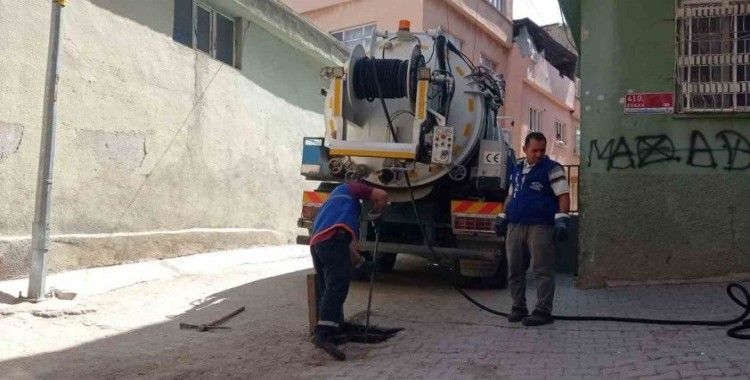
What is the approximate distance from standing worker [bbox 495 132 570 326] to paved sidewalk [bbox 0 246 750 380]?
0.24 m

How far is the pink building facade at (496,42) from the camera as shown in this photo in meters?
17.8

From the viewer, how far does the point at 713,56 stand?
7.00 metres

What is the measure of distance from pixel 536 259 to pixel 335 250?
1.74 meters

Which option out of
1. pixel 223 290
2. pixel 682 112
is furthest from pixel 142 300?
pixel 682 112

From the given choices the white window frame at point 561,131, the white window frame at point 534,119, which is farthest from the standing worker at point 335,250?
the white window frame at point 561,131

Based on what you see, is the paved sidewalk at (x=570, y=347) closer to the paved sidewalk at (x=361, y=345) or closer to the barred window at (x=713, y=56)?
the paved sidewalk at (x=361, y=345)

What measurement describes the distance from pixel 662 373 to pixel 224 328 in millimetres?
3574

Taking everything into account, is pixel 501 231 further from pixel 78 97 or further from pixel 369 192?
pixel 78 97

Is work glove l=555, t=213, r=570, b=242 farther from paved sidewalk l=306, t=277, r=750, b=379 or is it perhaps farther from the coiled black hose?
the coiled black hose

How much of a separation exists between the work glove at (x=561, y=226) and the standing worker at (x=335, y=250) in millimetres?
1440

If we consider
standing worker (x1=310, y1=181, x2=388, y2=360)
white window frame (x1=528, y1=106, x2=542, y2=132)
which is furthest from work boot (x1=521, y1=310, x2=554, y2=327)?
white window frame (x1=528, y1=106, x2=542, y2=132)

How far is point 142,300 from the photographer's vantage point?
7137 millimetres

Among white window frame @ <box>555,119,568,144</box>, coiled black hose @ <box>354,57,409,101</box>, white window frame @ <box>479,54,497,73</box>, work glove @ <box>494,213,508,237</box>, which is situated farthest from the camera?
white window frame @ <box>555,119,568,144</box>

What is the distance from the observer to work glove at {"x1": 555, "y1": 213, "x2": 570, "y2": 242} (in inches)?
217
